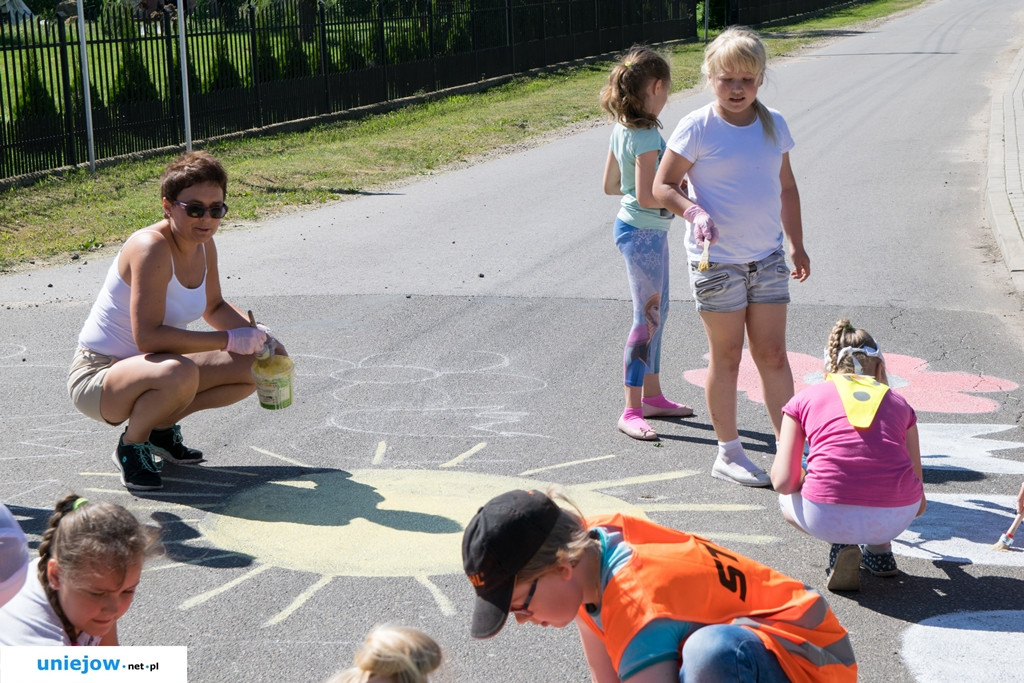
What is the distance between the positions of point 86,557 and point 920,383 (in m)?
4.80

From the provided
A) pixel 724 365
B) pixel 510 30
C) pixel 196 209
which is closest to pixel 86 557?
pixel 196 209

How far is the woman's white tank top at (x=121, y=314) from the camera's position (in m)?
4.81

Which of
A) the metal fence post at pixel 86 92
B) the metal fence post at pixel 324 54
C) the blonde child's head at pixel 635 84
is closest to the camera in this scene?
the blonde child's head at pixel 635 84

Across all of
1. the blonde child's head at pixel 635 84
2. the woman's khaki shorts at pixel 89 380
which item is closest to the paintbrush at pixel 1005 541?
the blonde child's head at pixel 635 84

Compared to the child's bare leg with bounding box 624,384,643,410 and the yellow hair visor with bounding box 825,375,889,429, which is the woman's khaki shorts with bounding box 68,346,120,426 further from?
the yellow hair visor with bounding box 825,375,889,429

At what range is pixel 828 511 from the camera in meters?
3.68

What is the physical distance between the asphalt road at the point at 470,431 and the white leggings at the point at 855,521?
9.1 inches

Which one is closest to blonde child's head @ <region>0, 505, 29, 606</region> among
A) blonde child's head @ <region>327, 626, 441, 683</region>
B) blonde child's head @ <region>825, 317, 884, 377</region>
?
blonde child's head @ <region>327, 626, 441, 683</region>

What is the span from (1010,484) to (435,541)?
2.41 metres

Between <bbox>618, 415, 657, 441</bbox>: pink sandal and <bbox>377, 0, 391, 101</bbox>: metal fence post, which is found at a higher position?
<bbox>377, 0, 391, 101</bbox>: metal fence post

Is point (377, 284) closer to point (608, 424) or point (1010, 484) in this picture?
point (608, 424)

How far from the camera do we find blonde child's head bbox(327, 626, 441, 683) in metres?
2.09

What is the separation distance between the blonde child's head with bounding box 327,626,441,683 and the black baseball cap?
186 millimetres

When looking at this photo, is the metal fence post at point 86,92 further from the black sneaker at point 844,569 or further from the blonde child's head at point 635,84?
the black sneaker at point 844,569
